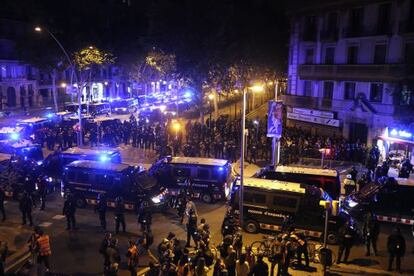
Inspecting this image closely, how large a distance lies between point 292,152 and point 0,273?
20.3 meters

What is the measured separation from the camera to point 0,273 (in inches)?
453

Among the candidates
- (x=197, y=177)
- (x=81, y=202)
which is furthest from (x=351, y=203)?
(x=81, y=202)

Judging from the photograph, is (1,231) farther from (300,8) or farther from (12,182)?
(300,8)

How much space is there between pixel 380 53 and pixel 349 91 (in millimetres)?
3924

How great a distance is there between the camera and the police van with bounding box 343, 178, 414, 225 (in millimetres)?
→ 18141

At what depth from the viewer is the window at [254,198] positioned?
56.8 ft

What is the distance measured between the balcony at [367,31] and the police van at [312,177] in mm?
15934

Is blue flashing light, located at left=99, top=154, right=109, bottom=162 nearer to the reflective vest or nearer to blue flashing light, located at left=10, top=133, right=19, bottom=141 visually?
the reflective vest

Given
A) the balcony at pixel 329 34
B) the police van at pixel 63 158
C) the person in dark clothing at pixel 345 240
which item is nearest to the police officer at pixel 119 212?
the police van at pixel 63 158

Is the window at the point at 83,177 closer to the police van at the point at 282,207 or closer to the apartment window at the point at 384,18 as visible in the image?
the police van at the point at 282,207

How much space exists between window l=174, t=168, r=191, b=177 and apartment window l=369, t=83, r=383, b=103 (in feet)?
59.1

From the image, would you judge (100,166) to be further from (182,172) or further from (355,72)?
(355,72)

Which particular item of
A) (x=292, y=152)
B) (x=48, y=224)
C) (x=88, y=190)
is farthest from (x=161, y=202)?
(x=292, y=152)

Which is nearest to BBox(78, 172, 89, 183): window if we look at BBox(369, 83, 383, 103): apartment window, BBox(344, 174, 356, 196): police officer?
BBox(344, 174, 356, 196): police officer
